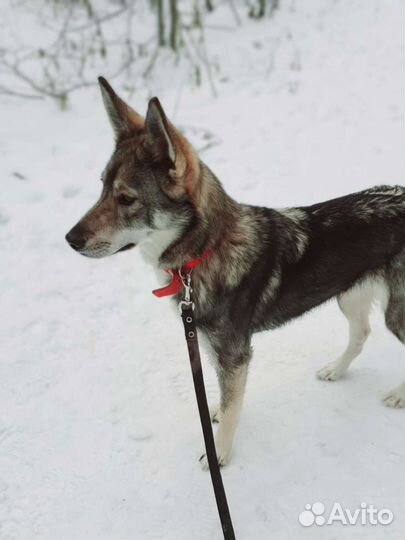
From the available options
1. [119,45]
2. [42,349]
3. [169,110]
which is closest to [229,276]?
[42,349]

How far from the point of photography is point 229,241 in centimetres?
245

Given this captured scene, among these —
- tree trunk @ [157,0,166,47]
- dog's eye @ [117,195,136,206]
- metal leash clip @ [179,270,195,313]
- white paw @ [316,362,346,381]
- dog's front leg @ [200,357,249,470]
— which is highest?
tree trunk @ [157,0,166,47]

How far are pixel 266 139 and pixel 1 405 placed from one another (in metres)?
4.04

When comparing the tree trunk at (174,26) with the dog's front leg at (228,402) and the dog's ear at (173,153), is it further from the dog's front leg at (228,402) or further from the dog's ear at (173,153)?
the dog's front leg at (228,402)

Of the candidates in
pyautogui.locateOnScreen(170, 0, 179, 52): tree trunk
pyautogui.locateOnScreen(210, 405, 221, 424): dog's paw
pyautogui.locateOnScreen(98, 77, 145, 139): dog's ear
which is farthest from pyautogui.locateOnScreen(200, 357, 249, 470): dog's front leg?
pyautogui.locateOnScreen(170, 0, 179, 52): tree trunk

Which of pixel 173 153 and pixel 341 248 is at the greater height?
pixel 173 153

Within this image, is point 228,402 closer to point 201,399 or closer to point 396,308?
point 201,399

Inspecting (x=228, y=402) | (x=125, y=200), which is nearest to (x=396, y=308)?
(x=228, y=402)

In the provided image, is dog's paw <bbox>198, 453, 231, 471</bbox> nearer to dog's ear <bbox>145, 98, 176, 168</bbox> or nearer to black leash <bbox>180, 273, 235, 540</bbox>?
black leash <bbox>180, 273, 235, 540</bbox>

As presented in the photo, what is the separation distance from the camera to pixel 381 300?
2896 millimetres

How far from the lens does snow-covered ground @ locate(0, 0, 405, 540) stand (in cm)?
254

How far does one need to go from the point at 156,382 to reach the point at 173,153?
5.40 ft

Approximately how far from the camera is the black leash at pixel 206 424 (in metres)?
2.17

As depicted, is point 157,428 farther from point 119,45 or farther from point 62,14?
point 62,14
